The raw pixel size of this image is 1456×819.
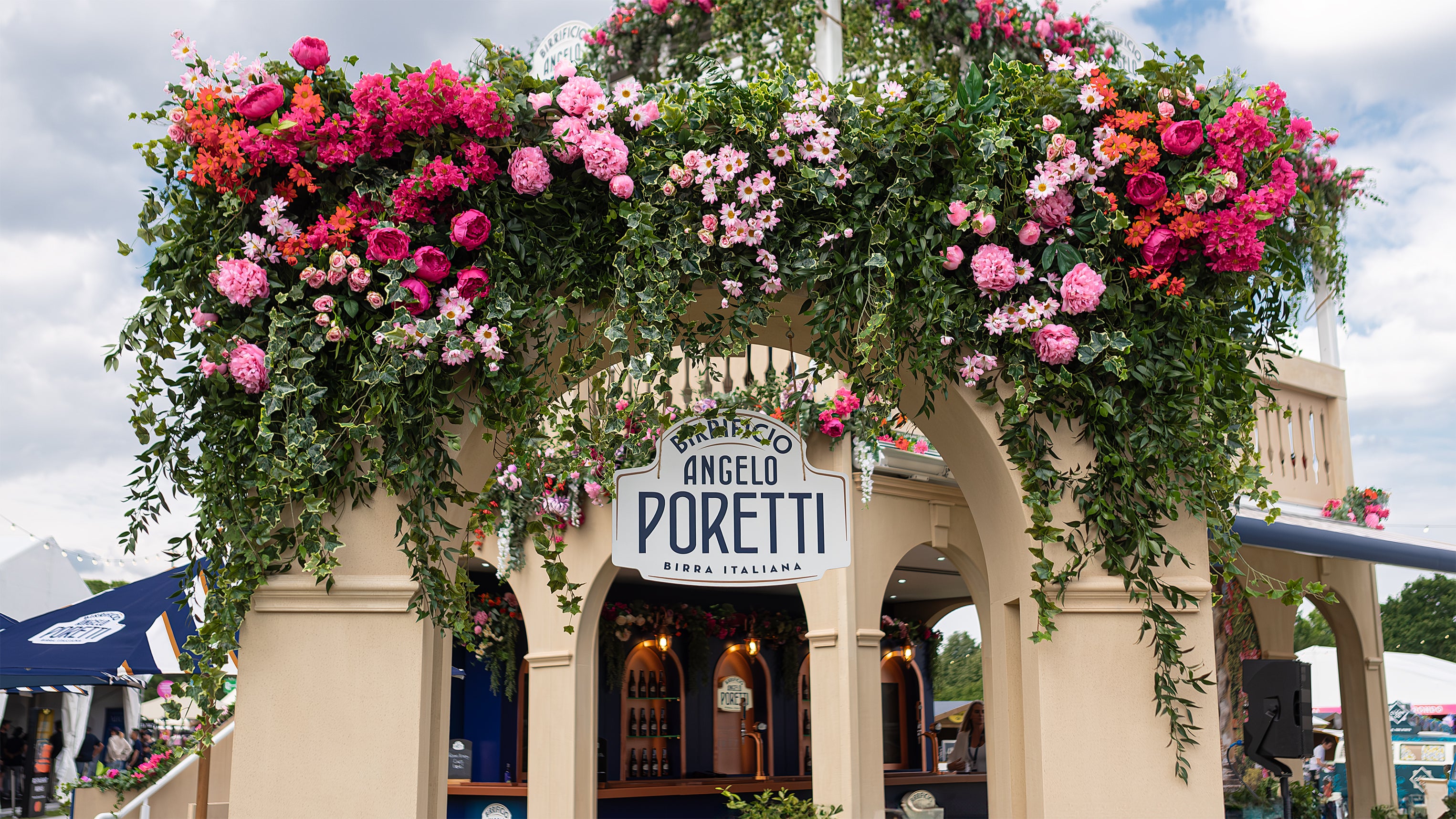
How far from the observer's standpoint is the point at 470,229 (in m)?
3.26

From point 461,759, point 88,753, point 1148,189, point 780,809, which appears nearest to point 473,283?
point 1148,189

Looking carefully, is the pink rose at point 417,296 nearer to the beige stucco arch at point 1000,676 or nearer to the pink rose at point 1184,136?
the beige stucco arch at point 1000,676

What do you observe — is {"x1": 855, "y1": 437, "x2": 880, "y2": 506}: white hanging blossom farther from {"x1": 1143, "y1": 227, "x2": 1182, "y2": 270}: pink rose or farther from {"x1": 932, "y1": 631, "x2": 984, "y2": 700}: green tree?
{"x1": 932, "y1": 631, "x2": 984, "y2": 700}: green tree

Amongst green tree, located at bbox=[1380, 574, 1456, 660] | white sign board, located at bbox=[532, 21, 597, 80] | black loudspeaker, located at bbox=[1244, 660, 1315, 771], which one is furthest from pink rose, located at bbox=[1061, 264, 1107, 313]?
green tree, located at bbox=[1380, 574, 1456, 660]

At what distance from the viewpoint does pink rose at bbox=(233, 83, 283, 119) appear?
3195mm

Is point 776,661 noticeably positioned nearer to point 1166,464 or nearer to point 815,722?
point 815,722

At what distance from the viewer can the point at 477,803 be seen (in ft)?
35.6

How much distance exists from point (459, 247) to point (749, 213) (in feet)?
2.98

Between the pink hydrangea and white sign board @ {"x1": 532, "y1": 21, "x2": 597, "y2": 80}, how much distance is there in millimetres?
6260

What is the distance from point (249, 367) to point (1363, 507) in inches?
424

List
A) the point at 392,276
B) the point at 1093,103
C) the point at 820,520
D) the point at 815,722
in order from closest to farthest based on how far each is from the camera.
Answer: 1. the point at 392,276
2. the point at 1093,103
3. the point at 820,520
4. the point at 815,722

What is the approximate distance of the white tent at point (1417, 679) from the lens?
56.6 feet

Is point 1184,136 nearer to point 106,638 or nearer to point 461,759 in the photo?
point 106,638

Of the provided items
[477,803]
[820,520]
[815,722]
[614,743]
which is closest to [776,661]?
[614,743]
